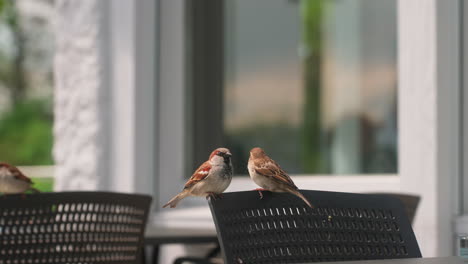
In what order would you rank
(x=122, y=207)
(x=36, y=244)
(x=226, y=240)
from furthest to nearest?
(x=122, y=207) < (x=36, y=244) < (x=226, y=240)

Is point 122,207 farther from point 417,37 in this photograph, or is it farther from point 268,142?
point 268,142

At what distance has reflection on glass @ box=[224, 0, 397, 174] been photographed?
4.97 m

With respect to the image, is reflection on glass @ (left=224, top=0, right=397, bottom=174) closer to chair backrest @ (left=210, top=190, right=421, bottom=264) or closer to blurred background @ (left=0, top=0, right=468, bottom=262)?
blurred background @ (left=0, top=0, right=468, bottom=262)

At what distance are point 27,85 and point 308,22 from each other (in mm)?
10856

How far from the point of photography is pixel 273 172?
1.30 meters

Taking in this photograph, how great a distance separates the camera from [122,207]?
176 cm

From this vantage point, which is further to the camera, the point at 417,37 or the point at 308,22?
the point at 308,22

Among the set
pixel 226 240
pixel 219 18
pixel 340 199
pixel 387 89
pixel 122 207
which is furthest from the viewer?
pixel 387 89

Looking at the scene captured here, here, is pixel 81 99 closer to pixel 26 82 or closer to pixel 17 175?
pixel 17 175

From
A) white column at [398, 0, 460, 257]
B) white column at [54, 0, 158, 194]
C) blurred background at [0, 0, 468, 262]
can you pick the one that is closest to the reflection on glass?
blurred background at [0, 0, 468, 262]

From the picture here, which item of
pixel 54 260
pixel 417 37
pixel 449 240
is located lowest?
pixel 449 240

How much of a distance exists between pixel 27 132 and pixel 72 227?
14699 mm

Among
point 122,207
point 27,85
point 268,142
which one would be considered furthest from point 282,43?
point 27,85

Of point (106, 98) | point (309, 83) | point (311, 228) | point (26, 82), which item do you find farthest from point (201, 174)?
point (26, 82)
